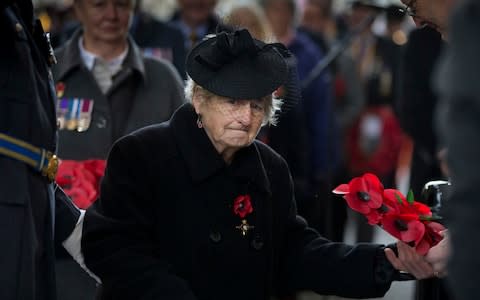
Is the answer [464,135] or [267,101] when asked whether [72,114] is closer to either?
[267,101]

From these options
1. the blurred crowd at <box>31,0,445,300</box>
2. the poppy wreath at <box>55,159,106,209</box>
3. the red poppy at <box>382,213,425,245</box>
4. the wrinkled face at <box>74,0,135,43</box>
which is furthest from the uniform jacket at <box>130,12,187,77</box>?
the red poppy at <box>382,213,425,245</box>

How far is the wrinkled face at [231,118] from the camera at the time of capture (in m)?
3.79

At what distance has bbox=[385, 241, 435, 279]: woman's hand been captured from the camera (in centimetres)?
367

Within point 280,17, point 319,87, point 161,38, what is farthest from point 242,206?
point 280,17

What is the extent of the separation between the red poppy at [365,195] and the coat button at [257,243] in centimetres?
37

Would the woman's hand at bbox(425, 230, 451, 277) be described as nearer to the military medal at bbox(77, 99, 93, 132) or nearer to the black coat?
the black coat

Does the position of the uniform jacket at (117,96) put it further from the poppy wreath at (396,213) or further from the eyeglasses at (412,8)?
the eyeglasses at (412,8)

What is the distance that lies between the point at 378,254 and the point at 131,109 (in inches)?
81.1

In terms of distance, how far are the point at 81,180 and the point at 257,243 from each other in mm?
1319

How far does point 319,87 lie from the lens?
861cm

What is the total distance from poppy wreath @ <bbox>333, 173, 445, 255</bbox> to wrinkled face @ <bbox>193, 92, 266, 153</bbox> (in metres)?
0.39

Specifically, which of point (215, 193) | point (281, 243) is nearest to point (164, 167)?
point (215, 193)

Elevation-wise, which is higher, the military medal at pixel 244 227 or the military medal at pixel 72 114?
the military medal at pixel 244 227

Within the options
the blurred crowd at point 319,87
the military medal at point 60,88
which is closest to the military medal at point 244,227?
the blurred crowd at point 319,87
